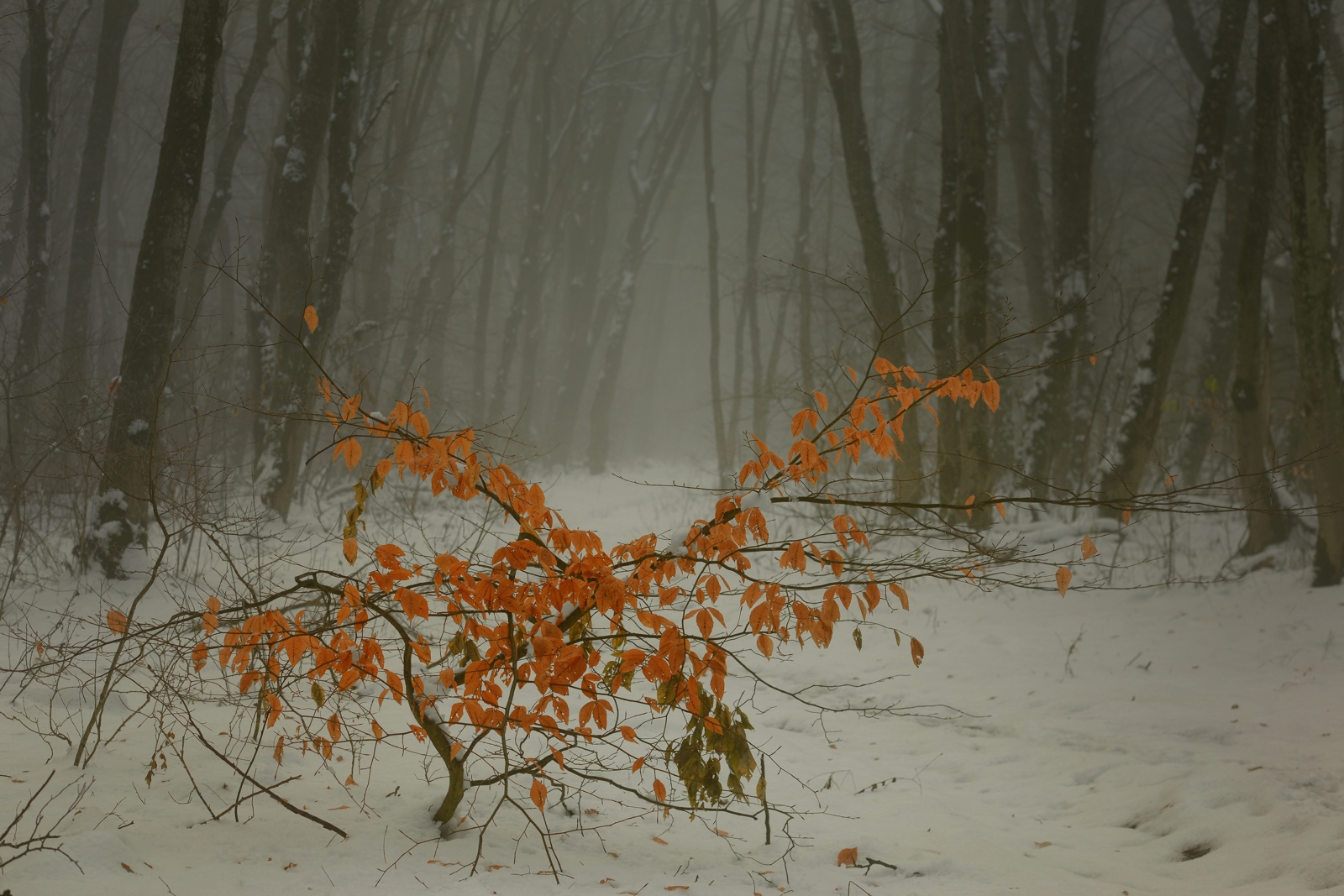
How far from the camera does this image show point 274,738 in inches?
154

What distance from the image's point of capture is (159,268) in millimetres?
6219

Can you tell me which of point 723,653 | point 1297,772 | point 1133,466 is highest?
point 1133,466

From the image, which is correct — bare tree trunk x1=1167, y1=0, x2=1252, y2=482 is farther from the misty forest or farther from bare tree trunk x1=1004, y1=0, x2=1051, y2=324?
bare tree trunk x1=1004, y1=0, x2=1051, y2=324

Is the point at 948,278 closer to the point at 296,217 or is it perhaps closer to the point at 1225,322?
the point at 1225,322

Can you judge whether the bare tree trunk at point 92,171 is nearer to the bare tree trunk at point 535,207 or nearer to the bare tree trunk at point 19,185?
the bare tree trunk at point 19,185

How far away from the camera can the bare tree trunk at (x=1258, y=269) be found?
6762mm

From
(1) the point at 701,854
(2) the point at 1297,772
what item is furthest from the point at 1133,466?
(1) the point at 701,854

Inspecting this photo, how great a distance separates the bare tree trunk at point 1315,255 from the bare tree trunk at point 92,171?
13402mm

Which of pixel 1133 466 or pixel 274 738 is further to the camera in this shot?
pixel 1133 466

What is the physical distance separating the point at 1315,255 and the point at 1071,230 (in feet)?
10.5

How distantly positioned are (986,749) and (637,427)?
2842cm

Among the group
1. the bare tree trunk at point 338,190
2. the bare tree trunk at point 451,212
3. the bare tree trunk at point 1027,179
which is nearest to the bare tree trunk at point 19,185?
the bare tree trunk at point 451,212

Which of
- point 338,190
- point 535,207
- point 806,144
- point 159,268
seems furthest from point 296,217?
point 806,144

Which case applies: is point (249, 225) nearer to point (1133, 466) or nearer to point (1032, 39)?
point (1032, 39)
